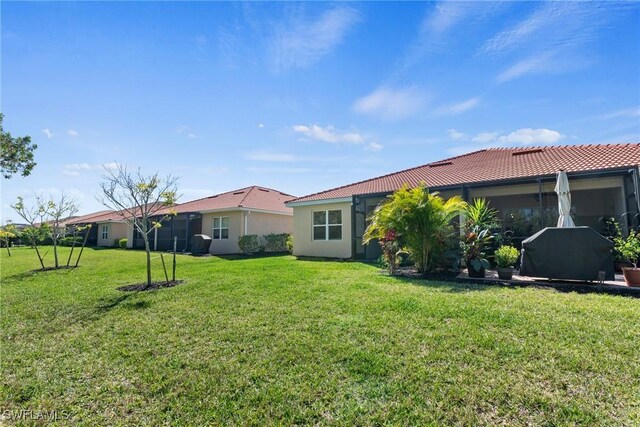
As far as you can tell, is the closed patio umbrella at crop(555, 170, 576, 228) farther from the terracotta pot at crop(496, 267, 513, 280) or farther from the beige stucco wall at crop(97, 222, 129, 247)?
the beige stucco wall at crop(97, 222, 129, 247)

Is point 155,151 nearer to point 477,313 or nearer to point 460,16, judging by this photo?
point 460,16

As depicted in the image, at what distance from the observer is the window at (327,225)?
15.6 metres

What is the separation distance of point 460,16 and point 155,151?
39.2ft

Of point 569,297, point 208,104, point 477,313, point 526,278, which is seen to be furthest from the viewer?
point 208,104

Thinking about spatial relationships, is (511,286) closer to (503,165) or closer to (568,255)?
(568,255)

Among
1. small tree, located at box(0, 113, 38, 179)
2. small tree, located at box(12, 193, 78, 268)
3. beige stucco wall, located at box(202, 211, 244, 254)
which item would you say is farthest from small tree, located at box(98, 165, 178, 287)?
small tree, located at box(0, 113, 38, 179)

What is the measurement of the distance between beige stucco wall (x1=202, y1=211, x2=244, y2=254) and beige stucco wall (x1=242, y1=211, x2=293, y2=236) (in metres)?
0.53

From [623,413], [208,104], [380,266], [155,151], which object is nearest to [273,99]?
[208,104]

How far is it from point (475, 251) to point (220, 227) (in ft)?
56.0

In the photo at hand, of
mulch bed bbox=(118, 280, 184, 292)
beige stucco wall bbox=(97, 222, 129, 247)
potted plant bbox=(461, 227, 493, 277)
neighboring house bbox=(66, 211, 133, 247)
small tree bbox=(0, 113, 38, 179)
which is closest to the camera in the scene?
mulch bed bbox=(118, 280, 184, 292)

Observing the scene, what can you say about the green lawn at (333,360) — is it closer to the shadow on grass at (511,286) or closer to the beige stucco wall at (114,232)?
the shadow on grass at (511,286)

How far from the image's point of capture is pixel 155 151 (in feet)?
41.3

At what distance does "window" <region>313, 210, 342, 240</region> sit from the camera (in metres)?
15.6

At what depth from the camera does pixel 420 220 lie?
9.05 m
